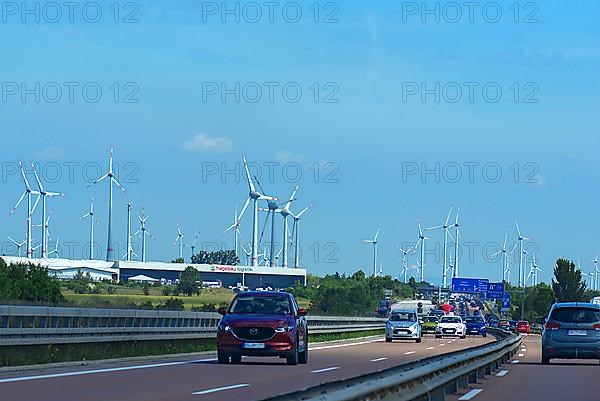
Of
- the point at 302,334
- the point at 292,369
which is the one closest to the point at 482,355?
the point at 292,369

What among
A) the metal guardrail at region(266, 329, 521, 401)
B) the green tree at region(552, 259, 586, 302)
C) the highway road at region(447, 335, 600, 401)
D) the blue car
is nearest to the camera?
the metal guardrail at region(266, 329, 521, 401)

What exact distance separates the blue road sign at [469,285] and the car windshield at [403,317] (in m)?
62.8

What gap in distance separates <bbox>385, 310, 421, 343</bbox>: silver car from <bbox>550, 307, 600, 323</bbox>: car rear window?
2805 centimetres

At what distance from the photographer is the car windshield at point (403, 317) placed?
62.7 meters

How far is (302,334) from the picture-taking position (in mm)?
30578

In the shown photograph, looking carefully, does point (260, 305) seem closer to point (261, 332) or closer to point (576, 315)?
point (261, 332)

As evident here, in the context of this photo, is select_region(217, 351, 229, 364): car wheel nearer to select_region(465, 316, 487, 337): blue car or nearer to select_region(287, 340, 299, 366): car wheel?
select_region(287, 340, 299, 366): car wheel

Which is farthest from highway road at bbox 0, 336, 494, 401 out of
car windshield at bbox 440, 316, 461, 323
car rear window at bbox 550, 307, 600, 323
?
car windshield at bbox 440, 316, 461, 323

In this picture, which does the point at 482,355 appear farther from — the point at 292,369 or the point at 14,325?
the point at 14,325

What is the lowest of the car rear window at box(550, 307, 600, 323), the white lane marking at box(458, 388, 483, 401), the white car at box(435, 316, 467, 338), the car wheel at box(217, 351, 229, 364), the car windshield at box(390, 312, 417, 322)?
the white car at box(435, 316, 467, 338)

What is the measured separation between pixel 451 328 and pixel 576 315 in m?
46.2

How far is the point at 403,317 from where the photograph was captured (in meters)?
63.0

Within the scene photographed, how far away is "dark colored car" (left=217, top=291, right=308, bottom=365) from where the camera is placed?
2903 cm

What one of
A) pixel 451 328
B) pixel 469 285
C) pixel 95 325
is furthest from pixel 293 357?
pixel 469 285
